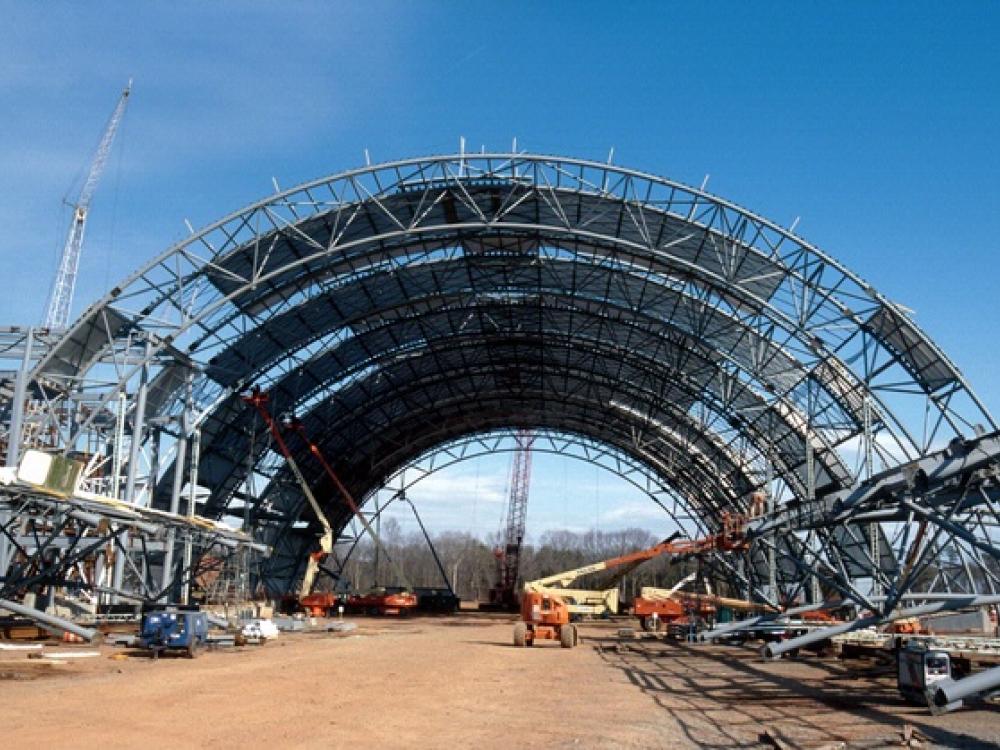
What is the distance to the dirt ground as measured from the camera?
46.0 feet

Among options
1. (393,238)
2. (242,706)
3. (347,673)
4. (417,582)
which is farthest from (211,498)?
(417,582)

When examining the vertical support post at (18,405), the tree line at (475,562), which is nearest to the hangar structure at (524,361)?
the vertical support post at (18,405)

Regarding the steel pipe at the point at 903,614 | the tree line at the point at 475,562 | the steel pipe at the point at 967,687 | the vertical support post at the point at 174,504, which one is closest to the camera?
the steel pipe at the point at 967,687

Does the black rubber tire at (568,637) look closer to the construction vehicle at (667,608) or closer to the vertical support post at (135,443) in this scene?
the construction vehicle at (667,608)

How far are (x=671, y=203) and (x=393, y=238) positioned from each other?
1124 cm

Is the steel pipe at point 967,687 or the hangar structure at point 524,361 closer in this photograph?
the steel pipe at point 967,687

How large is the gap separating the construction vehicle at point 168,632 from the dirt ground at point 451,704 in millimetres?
570

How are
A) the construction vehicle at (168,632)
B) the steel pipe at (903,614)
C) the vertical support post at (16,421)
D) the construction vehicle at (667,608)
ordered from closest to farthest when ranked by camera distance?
the steel pipe at (903,614), the construction vehicle at (168,632), the vertical support post at (16,421), the construction vehicle at (667,608)

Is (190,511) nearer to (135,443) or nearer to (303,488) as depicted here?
(135,443)

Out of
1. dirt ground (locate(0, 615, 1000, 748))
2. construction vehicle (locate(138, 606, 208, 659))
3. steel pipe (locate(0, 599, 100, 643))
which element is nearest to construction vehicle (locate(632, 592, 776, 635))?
dirt ground (locate(0, 615, 1000, 748))

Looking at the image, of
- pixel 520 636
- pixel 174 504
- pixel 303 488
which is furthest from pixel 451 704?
pixel 303 488

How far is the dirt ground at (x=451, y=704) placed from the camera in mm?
14023

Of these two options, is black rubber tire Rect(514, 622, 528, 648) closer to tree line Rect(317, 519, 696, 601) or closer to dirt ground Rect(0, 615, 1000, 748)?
dirt ground Rect(0, 615, 1000, 748)

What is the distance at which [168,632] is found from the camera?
27.2 metres
